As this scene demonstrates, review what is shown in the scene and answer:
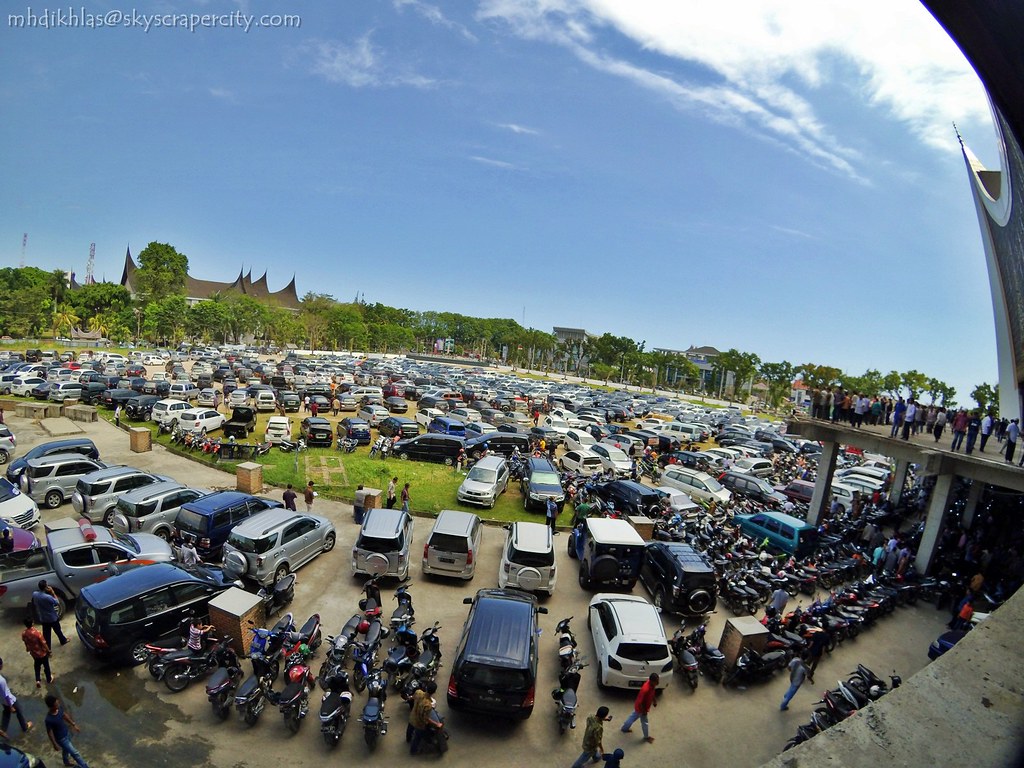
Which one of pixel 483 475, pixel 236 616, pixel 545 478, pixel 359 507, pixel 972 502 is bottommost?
pixel 359 507

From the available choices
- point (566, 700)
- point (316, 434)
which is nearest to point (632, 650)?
point (566, 700)

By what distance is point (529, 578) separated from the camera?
12.2 metres

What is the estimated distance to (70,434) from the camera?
24125 millimetres

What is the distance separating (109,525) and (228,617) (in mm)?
8154

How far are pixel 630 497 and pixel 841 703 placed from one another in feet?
34.8

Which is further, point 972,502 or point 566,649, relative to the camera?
point 972,502

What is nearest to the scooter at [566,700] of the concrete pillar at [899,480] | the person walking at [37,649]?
the person walking at [37,649]

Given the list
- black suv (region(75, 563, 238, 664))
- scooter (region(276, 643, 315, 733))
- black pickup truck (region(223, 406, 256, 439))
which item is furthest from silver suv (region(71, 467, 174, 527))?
black pickup truck (region(223, 406, 256, 439))

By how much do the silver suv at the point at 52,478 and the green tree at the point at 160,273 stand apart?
95.0 metres

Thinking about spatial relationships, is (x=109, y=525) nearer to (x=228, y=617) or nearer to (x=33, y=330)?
(x=228, y=617)

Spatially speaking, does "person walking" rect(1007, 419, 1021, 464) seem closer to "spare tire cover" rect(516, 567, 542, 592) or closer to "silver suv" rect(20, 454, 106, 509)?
"spare tire cover" rect(516, 567, 542, 592)

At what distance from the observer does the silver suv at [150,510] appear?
1346cm

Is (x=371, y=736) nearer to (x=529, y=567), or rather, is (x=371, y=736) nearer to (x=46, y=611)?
(x=529, y=567)

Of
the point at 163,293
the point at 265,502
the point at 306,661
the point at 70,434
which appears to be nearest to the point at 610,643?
the point at 306,661
